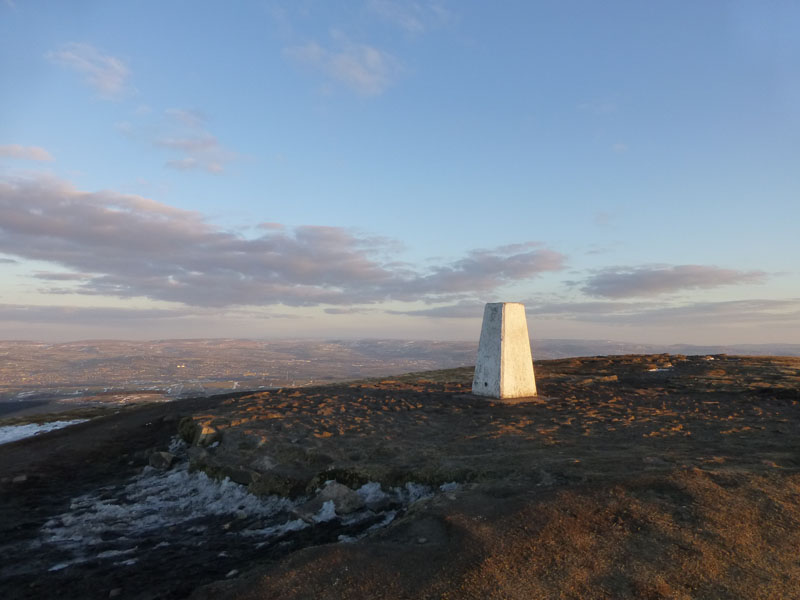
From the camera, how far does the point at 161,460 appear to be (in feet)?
45.9

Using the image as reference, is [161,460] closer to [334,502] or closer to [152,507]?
[152,507]

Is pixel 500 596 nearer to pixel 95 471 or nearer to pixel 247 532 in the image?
pixel 247 532

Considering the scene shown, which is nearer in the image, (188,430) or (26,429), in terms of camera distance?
(188,430)

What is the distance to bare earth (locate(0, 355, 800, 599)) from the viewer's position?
5.73 metres

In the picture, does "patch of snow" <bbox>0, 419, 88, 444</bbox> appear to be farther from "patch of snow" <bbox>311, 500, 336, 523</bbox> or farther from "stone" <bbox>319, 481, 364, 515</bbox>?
"patch of snow" <bbox>311, 500, 336, 523</bbox>

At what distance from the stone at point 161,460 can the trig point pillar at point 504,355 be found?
12252 mm

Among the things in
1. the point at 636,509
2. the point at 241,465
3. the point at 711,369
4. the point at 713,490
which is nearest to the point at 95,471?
the point at 241,465

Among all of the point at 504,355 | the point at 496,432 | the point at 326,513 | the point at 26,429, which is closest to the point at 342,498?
the point at 326,513

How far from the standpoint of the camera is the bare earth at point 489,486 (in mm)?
5727

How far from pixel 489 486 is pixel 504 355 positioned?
35.7ft

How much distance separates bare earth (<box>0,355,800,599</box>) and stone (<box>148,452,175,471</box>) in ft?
2.65

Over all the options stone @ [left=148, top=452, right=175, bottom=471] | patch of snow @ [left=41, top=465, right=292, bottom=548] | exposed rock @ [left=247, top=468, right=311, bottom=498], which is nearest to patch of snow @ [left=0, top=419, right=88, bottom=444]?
stone @ [left=148, top=452, right=175, bottom=471]

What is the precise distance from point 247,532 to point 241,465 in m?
3.20

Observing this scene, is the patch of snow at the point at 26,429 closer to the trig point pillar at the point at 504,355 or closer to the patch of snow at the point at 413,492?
the trig point pillar at the point at 504,355
